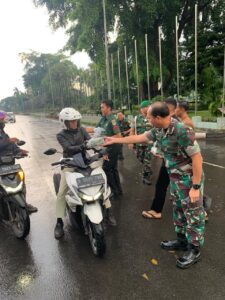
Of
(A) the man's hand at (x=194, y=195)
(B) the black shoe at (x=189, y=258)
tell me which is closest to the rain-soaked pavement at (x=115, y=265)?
(B) the black shoe at (x=189, y=258)

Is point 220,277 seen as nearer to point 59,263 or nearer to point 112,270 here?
point 112,270

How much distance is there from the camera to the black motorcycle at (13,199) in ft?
13.4

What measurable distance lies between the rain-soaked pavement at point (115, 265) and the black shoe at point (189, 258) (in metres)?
0.06

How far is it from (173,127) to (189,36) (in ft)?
82.7

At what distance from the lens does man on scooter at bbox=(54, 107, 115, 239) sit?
408 cm

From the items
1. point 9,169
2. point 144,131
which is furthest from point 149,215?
point 144,131

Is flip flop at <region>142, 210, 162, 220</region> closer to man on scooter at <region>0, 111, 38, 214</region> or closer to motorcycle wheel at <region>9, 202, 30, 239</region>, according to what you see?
motorcycle wheel at <region>9, 202, 30, 239</region>

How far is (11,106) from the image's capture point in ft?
463

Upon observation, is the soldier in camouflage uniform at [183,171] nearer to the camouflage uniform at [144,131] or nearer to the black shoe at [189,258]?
the black shoe at [189,258]

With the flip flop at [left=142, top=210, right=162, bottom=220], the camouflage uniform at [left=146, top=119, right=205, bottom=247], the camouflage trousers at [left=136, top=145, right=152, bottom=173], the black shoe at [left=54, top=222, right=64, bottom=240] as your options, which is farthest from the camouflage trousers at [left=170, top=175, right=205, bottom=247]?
the camouflage trousers at [left=136, top=145, right=152, bottom=173]

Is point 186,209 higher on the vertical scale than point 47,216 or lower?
higher

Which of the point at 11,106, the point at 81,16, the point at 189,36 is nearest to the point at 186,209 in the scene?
the point at 81,16

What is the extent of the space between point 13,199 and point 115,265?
5.25ft

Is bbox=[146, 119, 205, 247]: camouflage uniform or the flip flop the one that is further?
the flip flop
